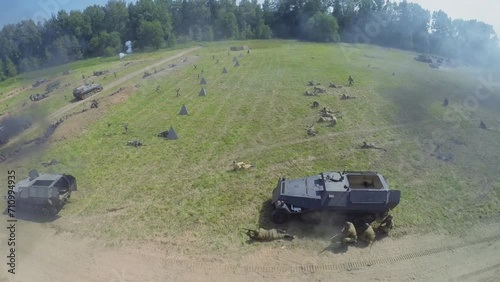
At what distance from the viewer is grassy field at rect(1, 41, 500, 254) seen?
19.2m

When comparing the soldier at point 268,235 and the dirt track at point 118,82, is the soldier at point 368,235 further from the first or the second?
the dirt track at point 118,82

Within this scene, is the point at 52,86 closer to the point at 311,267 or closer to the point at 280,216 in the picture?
the point at 280,216

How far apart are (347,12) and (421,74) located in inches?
2449

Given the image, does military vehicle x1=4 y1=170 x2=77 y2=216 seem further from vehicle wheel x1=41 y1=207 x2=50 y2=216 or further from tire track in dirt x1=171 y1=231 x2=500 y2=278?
tire track in dirt x1=171 y1=231 x2=500 y2=278

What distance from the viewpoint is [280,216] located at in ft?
59.4

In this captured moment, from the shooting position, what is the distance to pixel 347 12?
362 feet

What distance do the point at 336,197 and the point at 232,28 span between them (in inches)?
3879

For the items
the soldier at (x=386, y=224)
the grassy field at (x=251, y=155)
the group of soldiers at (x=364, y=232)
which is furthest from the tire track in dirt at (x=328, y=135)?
the soldier at (x=386, y=224)

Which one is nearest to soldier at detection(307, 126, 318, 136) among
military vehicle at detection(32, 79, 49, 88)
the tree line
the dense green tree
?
military vehicle at detection(32, 79, 49, 88)

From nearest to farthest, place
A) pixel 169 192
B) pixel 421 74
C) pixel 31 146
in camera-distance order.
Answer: pixel 169 192, pixel 31 146, pixel 421 74

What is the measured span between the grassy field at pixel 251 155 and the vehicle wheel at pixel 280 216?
32.7 inches

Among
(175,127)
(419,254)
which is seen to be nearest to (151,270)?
(419,254)

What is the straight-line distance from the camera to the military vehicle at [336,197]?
17.4 meters

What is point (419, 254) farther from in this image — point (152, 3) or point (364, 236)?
point (152, 3)
